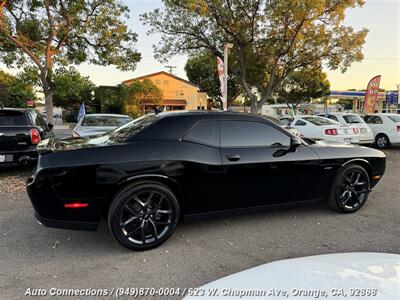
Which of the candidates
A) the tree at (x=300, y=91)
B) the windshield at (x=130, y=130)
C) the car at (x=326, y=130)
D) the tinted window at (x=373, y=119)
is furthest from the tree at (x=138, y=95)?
the windshield at (x=130, y=130)

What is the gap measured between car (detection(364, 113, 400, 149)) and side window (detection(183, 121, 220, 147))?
10189 millimetres

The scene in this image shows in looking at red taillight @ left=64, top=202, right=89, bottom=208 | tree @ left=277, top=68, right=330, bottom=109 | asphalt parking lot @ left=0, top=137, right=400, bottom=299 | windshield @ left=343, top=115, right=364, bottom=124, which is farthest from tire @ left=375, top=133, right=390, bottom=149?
tree @ left=277, top=68, right=330, bottom=109

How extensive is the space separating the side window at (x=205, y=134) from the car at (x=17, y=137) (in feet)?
13.7

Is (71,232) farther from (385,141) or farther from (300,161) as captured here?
(385,141)

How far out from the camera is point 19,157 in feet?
19.8

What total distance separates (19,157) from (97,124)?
234 centimetres

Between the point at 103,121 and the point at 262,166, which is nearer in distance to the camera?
the point at 262,166

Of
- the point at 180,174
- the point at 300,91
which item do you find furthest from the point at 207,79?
the point at 180,174

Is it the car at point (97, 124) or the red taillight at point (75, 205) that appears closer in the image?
the red taillight at point (75, 205)

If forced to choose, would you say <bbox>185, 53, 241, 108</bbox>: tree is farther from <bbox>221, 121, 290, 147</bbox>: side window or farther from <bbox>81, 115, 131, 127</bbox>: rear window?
<bbox>221, 121, 290, 147</bbox>: side window

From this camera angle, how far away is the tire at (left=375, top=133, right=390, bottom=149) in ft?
37.4

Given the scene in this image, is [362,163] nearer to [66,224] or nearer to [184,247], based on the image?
[184,247]

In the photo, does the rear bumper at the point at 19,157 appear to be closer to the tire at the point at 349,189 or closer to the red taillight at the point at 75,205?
the red taillight at the point at 75,205

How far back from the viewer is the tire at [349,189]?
13.8 feet
